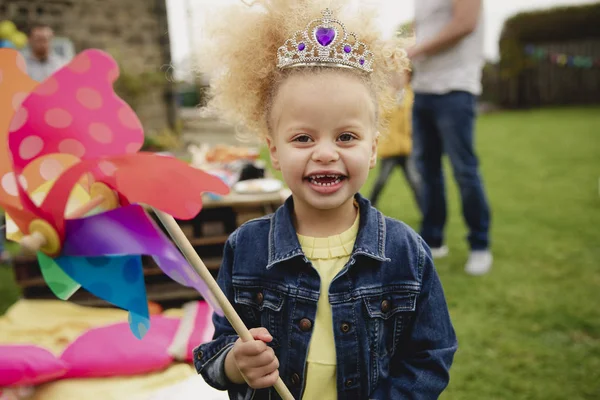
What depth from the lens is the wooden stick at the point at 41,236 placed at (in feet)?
2.50

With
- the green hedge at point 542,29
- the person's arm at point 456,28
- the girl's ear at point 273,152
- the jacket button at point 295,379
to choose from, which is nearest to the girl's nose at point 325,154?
the girl's ear at point 273,152

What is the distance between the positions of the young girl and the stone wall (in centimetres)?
673

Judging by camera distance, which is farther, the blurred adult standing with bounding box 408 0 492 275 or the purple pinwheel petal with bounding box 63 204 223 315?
the blurred adult standing with bounding box 408 0 492 275

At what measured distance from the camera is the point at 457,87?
8.20 feet

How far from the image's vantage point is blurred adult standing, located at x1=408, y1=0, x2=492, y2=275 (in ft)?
8.12

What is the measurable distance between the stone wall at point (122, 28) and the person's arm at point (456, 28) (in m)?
5.47

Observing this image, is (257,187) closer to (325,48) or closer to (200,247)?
(200,247)

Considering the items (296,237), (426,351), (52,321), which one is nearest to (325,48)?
(296,237)

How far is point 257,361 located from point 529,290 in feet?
6.40

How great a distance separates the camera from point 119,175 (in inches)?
29.9

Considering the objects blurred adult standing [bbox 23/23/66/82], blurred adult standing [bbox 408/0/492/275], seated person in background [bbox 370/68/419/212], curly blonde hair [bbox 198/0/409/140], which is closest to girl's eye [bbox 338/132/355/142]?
curly blonde hair [bbox 198/0/409/140]

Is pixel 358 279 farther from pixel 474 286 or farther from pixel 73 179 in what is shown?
pixel 474 286

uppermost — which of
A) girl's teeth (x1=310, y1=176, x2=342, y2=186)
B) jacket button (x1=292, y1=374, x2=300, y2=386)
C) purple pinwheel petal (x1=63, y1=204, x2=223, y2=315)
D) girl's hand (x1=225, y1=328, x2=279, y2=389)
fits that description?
girl's teeth (x1=310, y1=176, x2=342, y2=186)

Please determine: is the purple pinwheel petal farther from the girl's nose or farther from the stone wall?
the stone wall
